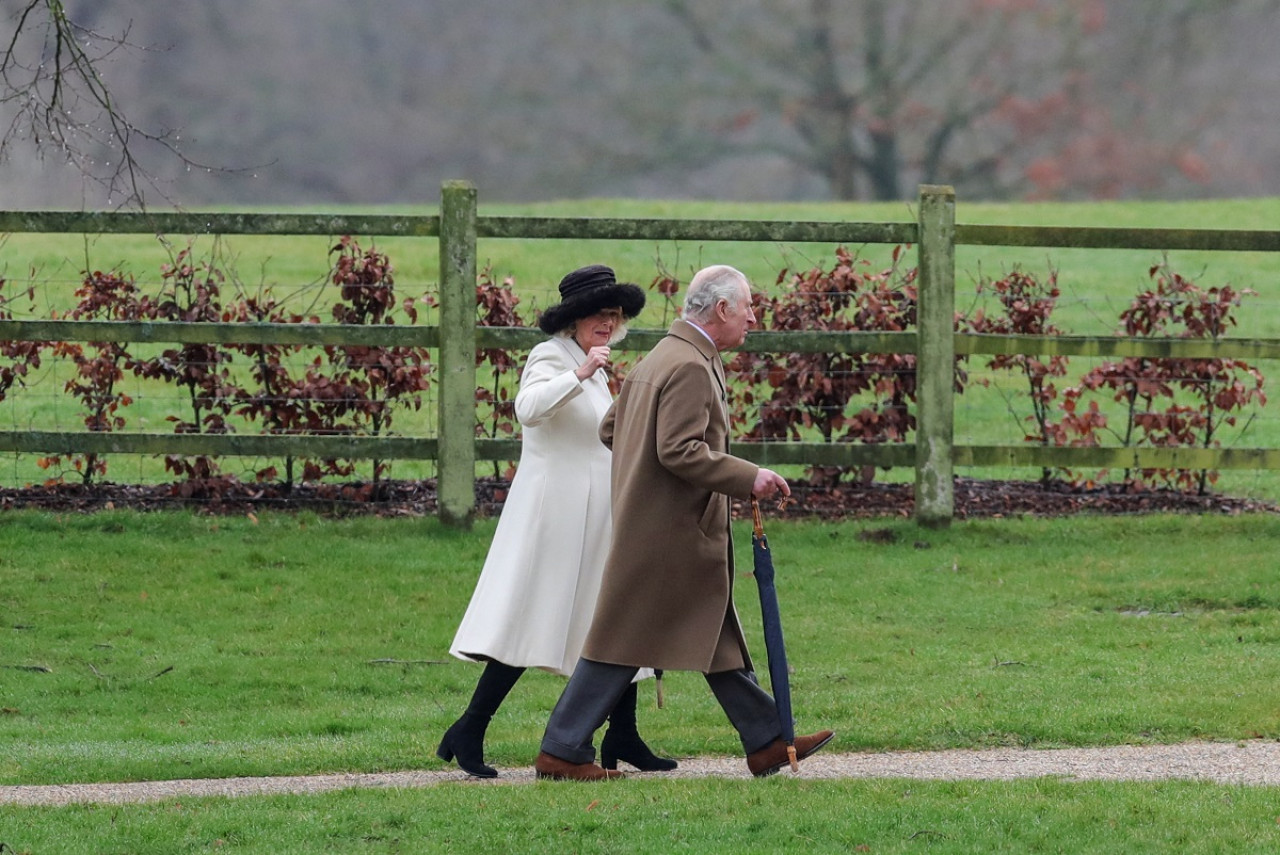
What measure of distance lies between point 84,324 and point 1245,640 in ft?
19.9

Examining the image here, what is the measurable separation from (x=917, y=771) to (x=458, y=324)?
4575 mm

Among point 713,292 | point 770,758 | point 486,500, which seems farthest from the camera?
point 486,500

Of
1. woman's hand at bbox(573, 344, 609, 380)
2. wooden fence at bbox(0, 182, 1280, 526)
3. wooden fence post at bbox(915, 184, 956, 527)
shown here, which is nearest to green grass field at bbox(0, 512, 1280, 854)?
wooden fence post at bbox(915, 184, 956, 527)

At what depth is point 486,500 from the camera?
10.7 meters

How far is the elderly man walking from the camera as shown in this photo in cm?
561

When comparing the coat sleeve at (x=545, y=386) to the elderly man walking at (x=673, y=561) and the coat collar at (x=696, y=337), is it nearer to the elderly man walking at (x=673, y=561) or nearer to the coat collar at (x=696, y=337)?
the elderly man walking at (x=673, y=561)

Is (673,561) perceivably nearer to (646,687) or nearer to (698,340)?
(698,340)

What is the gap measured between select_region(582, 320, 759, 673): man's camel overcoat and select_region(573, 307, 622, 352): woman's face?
0.35m

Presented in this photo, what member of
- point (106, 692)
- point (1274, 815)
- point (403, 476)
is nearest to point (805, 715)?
point (1274, 815)

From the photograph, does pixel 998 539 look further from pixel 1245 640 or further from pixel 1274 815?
pixel 1274 815

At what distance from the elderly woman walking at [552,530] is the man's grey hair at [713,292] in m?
0.33

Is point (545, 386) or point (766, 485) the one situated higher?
point (545, 386)

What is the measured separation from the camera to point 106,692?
295 inches

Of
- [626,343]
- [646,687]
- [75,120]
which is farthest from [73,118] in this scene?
[646,687]
